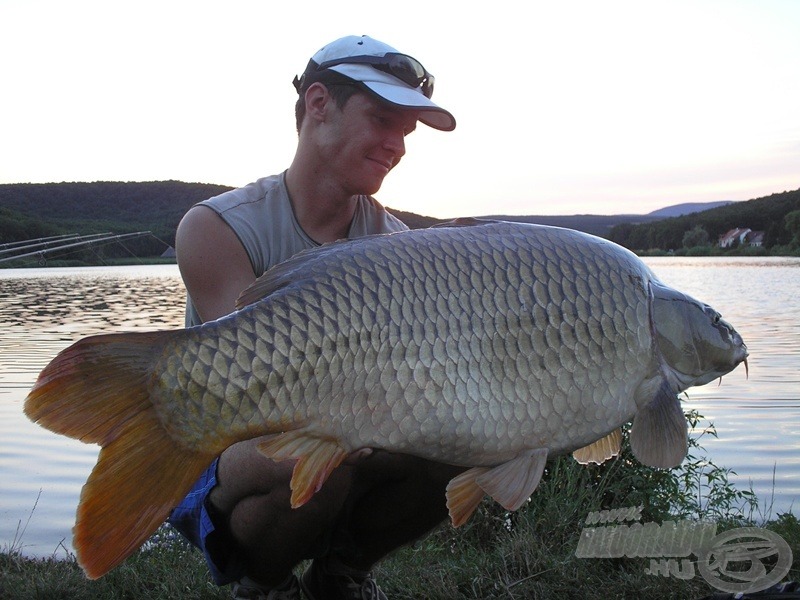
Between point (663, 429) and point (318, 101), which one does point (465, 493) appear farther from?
point (318, 101)

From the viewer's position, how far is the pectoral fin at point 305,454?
1.55 meters

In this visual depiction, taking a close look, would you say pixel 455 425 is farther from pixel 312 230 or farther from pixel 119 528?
pixel 312 230

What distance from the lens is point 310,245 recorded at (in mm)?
2311

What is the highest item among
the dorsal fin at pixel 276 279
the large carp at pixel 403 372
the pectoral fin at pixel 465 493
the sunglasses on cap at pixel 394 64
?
the sunglasses on cap at pixel 394 64

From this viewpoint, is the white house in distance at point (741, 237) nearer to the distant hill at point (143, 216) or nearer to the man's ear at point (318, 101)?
the distant hill at point (143, 216)

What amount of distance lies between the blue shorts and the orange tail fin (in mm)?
469

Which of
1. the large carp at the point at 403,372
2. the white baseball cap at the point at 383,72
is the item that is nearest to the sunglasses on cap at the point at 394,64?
the white baseball cap at the point at 383,72

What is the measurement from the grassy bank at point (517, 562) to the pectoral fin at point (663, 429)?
64 cm

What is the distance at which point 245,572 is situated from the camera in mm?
2061

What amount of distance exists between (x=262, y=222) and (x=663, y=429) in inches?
47.0

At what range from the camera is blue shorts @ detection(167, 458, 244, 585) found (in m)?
1.97

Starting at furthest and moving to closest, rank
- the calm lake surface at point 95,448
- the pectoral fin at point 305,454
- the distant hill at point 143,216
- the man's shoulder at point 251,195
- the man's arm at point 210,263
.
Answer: the distant hill at point 143,216
the calm lake surface at point 95,448
the man's shoulder at point 251,195
the man's arm at point 210,263
the pectoral fin at point 305,454

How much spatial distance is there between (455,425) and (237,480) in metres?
0.65

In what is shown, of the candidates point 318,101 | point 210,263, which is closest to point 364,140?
point 318,101
